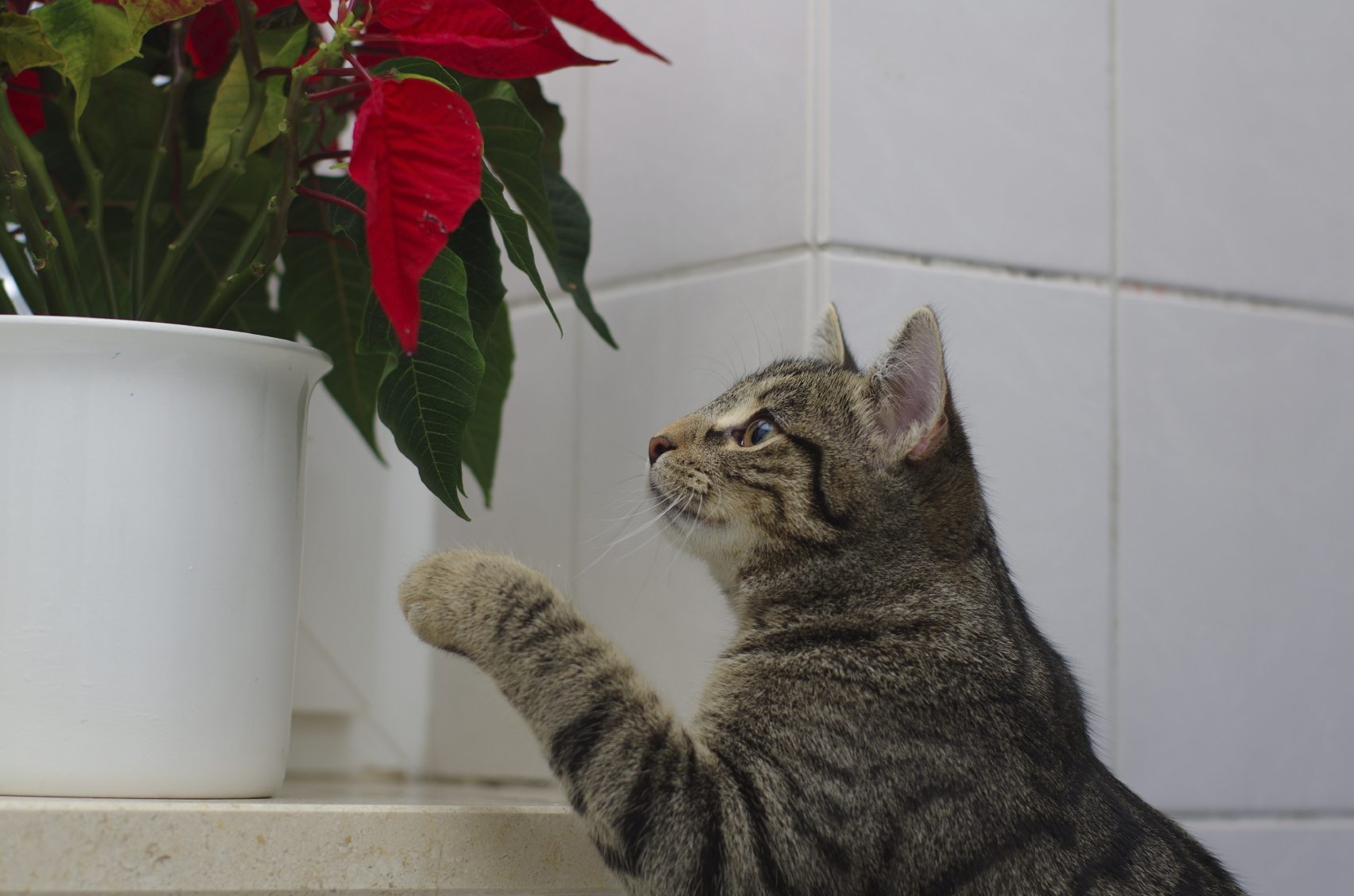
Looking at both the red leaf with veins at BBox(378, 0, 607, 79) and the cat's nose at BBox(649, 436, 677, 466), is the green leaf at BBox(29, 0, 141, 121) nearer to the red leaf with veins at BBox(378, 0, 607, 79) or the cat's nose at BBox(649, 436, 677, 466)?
the red leaf with veins at BBox(378, 0, 607, 79)

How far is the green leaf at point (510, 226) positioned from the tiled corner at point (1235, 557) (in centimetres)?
59

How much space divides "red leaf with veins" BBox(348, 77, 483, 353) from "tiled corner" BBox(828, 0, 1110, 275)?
432mm

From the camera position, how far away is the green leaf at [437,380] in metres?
0.78

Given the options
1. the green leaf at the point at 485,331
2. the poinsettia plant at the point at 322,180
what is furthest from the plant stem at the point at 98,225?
the green leaf at the point at 485,331

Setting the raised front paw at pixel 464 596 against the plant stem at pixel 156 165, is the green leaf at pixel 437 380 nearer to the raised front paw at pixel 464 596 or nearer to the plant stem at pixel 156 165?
the raised front paw at pixel 464 596

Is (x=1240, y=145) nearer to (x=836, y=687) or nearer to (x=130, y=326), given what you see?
(x=836, y=687)

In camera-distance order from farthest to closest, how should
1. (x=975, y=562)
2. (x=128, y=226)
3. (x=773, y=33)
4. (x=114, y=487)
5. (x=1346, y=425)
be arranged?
1. (x=1346, y=425)
2. (x=773, y=33)
3. (x=128, y=226)
4. (x=975, y=562)
5. (x=114, y=487)

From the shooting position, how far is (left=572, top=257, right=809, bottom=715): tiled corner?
1099 mm

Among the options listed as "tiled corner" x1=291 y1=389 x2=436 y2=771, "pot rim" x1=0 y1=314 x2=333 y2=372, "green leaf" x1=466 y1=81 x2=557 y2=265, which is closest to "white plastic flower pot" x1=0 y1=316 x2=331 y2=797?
"pot rim" x1=0 y1=314 x2=333 y2=372

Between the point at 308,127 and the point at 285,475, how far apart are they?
0.27 meters

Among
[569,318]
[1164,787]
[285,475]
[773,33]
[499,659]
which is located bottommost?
[1164,787]

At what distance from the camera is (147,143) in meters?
0.96

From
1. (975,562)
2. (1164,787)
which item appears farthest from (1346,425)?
(975,562)

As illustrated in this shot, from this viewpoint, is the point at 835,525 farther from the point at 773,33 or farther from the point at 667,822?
the point at 773,33
